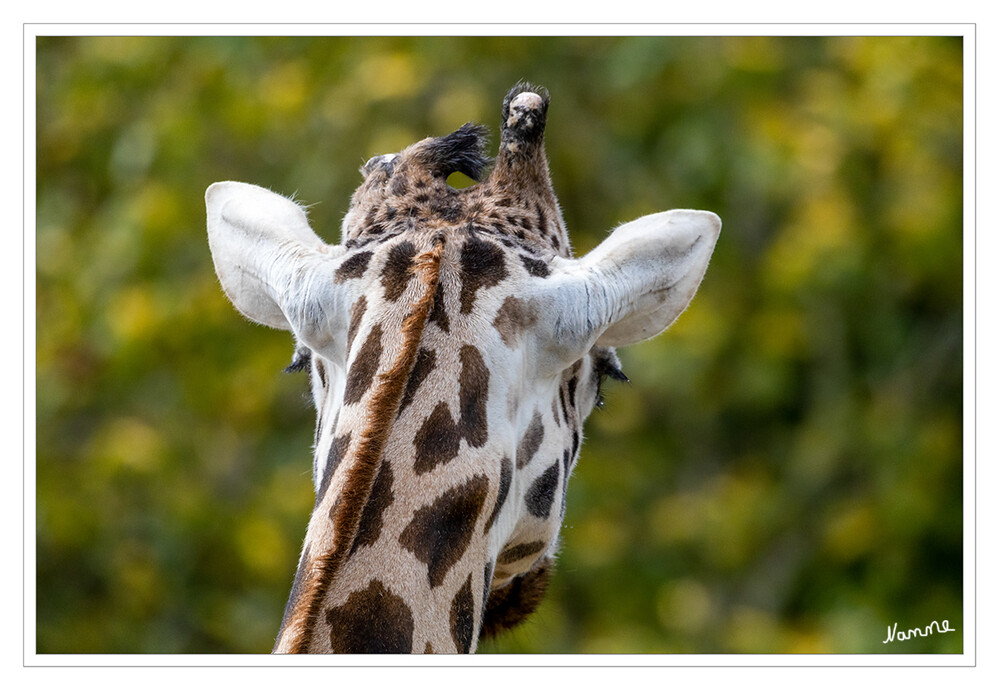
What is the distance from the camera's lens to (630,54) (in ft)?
33.1

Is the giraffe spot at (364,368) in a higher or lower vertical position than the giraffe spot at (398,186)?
lower

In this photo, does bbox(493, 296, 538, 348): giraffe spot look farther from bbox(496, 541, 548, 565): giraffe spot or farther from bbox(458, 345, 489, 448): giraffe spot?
bbox(496, 541, 548, 565): giraffe spot

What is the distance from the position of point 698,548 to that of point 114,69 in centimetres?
633

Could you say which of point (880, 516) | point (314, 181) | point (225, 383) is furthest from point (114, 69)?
point (880, 516)

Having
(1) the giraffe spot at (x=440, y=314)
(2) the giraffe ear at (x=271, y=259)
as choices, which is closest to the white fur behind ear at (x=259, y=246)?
(2) the giraffe ear at (x=271, y=259)

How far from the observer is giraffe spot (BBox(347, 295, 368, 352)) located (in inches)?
101

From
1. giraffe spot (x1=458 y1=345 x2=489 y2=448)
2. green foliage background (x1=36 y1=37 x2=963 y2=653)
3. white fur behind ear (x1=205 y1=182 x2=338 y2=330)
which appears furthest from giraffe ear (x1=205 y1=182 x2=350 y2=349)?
green foliage background (x1=36 y1=37 x2=963 y2=653)

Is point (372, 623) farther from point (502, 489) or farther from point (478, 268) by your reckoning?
point (478, 268)

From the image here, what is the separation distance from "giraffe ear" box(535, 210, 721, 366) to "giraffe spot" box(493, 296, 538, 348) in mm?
38

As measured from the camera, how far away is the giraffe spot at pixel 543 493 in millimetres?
2727

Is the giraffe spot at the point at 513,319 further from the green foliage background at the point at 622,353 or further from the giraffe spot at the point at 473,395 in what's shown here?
the green foliage background at the point at 622,353

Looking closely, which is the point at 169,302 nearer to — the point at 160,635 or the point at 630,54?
the point at 160,635

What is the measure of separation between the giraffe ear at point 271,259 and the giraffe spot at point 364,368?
0.14 meters
